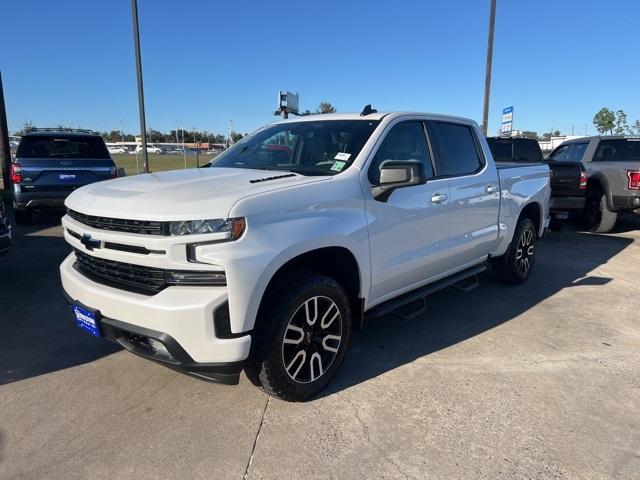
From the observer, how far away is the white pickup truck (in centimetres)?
263

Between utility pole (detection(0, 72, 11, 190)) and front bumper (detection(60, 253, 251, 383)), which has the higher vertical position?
utility pole (detection(0, 72, 11, 190))

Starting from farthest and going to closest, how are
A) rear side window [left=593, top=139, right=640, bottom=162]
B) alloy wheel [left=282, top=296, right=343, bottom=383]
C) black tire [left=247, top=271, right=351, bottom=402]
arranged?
1. rear side window [left=593, top=139, right=640, bottom=162]
2. alloy wheel [left=282, top=296, right=343, bottom=383]
3. black tire [left=247, top=271, right=351, bottom=402]

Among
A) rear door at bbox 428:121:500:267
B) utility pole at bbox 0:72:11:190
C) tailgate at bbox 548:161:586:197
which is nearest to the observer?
rear door at bbox 428:121:500:267

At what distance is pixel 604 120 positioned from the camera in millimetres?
47938

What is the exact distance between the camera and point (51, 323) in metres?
Answer: 4.56

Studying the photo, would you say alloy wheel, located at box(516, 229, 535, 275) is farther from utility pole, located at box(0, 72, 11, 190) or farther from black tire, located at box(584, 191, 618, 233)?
utility pole, located at box(0, 72, 11, 190)

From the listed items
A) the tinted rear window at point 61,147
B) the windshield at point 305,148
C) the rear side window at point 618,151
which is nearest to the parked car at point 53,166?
the tinted rear window at point 61,147

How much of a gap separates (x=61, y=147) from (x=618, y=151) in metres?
10.7

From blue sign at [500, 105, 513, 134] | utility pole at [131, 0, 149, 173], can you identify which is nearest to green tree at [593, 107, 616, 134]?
blue sign at [500, 105, 513, 134]

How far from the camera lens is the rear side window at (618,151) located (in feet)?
32.2

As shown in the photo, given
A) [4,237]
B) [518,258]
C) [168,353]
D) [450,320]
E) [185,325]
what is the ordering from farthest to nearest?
[518,258], [4,237], [450,320], [168,353], [185,325]

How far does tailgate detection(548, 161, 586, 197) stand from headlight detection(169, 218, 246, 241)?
746 centimetres

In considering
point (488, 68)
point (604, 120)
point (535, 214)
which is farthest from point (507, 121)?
point (604, 120)

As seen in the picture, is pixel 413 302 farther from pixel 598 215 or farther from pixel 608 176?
pixel 598 215
